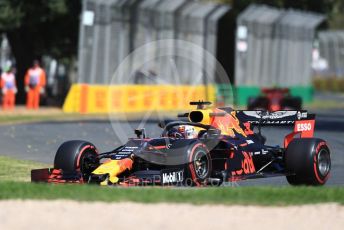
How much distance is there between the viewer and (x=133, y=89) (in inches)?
1410

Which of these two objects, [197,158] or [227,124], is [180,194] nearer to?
[197,158]

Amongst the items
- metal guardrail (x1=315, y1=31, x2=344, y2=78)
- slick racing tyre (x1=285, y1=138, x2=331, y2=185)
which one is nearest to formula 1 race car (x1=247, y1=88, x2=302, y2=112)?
slick racing tyre (x1=285, y1=138, x2=331, y2=185)

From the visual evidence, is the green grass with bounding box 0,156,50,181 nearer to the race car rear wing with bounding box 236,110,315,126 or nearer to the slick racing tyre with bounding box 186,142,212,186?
the slick racing tyre with bounding box 186,142,212,186

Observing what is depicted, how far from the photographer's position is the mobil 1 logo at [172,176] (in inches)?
492

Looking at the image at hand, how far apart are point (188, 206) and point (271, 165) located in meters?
4.21

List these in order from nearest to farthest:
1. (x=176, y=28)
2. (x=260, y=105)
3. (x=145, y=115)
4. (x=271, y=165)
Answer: (x=271, y=165)
(x=145, y=115)
(x=260, y=105)
(x=176, y=28)

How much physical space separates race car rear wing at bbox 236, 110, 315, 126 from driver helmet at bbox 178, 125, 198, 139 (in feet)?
5.01

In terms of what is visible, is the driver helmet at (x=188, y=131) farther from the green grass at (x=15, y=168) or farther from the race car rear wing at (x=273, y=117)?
the green grass at (x=15, y=168)

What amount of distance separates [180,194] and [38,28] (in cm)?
2853

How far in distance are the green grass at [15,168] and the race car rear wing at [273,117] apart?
11.7ft

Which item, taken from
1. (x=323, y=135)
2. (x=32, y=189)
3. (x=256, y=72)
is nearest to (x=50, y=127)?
(x=323, y=135)

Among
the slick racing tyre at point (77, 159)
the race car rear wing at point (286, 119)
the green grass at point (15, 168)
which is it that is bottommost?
the green grass at point (15, 168)

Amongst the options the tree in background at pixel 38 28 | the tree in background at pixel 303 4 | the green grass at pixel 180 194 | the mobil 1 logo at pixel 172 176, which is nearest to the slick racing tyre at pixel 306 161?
the green grass at pixel 180 194

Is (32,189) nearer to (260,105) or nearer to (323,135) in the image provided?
(323,135)
